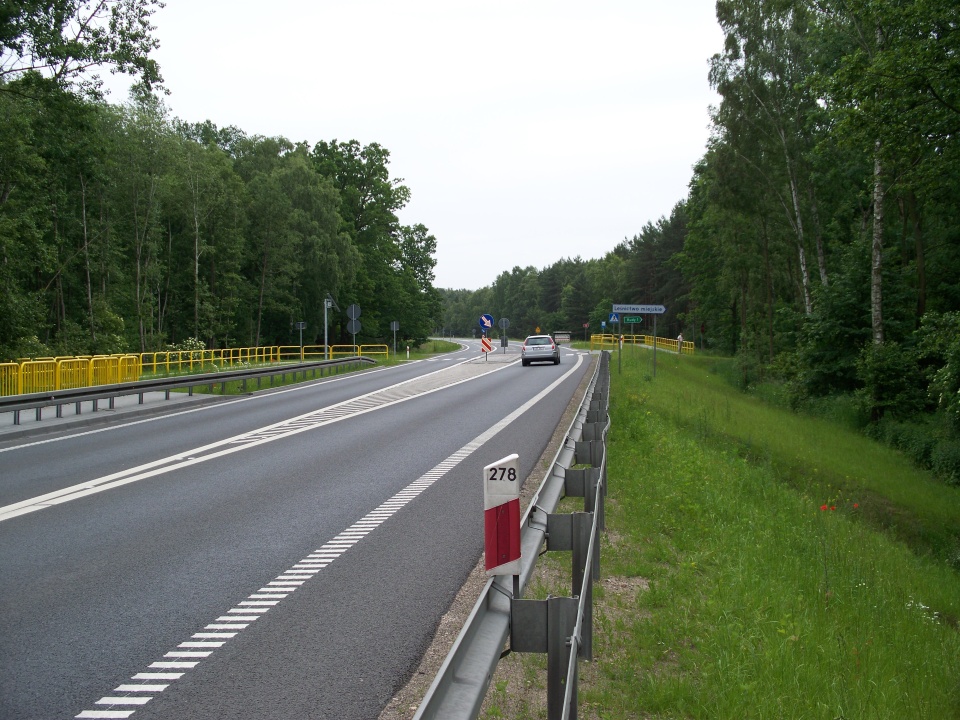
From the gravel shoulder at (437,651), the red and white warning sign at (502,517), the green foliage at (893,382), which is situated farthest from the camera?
the green foliage at (893,382)

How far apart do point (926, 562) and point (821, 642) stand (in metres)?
9.71

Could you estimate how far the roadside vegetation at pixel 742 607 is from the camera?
4441 mm

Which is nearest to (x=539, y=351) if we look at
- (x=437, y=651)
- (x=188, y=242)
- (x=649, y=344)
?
(x=188, y=242)

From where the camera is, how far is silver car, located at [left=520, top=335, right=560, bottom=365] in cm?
4425

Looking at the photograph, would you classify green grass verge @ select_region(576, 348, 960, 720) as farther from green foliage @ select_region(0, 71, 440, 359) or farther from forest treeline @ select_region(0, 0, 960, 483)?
green foliage @ select_region(0, 71, 440, 359)

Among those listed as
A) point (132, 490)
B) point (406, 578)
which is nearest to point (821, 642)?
point (406, 578)

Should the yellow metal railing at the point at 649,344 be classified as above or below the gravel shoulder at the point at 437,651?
above

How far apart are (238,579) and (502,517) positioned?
2.79 metres

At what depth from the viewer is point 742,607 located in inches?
231

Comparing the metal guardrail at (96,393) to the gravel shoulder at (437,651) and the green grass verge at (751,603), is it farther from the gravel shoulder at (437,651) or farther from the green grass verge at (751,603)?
the gravel shoulder at (437,651)

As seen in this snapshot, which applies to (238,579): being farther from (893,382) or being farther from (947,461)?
(893,382)

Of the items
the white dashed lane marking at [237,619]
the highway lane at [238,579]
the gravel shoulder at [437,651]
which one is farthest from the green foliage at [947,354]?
the gravel shoulder at [437,651]

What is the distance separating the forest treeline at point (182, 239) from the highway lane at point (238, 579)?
17.3m

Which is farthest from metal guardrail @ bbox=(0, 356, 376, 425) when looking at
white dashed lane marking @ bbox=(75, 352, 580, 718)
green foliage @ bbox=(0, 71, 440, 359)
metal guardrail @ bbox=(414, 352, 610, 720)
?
metal guardrail @ bbox=(414, 352, 610, 720)
